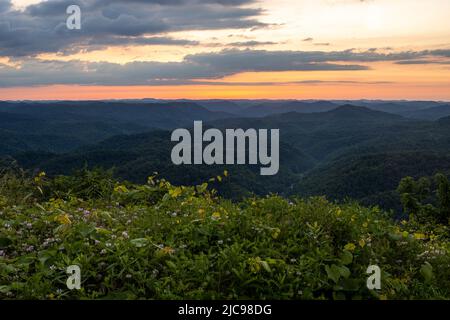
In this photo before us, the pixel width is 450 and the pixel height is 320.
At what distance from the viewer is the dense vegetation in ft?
14.8

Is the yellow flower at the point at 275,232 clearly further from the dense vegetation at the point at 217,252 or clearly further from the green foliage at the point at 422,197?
the green foliage at the point at 422,197

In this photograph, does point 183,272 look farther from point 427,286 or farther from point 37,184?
point 37,184

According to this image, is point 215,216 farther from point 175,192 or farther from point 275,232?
point 175,192

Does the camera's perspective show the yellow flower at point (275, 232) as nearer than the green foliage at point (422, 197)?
Yes

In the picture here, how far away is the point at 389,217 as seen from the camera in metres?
6.89

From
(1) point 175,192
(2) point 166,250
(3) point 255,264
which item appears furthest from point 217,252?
(1) point 175,192

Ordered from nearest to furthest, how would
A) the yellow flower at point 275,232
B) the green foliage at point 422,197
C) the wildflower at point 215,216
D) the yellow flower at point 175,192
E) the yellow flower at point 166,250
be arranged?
the yellow flower at point 166,250 → the yellow flower at point 275,232 → the wildflower at point 215,216 → the yellow flower at point 175,192 → the green foliage at point 422,197

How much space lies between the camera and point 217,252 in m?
5.16

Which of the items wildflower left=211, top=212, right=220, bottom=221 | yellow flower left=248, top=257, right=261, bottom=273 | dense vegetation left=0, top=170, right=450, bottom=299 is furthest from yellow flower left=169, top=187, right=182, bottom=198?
yellow flower left=248, top=257, right=261, bottom=273

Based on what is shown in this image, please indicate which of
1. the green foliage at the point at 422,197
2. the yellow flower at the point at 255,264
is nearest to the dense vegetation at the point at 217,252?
the yellow flower at the point at 255,264

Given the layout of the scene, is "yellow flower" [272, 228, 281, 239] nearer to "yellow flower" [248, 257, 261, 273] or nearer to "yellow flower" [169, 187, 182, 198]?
"yellow flower" [248, 257, 261, 273]

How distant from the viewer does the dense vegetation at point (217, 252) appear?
451cm
